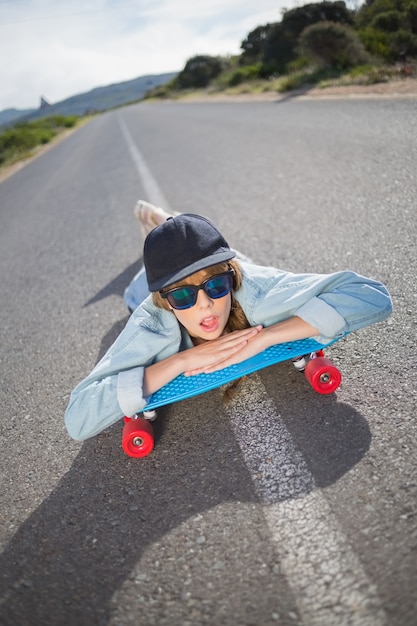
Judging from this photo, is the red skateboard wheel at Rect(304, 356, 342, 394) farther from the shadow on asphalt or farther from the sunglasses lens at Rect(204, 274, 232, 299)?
the sunglasses lens at Rect(204, 274, 232, 299)

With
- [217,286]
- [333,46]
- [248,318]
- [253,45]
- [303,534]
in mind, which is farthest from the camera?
[253,45]

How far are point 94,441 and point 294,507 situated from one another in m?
1.21

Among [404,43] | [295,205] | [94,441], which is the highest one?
[404,43]

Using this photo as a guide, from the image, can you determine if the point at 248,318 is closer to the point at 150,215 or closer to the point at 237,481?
the point at 237,481

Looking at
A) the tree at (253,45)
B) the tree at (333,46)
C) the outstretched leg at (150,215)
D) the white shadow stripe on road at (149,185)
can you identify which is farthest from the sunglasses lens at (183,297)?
the tree at (253,45)

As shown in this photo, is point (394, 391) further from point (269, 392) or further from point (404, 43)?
point (404, 43)

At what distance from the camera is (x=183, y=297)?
2.25 m

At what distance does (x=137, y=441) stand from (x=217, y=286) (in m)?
0.83

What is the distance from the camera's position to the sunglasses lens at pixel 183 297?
2.23 m

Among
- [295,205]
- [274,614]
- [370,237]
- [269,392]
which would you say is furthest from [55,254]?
[274,614]

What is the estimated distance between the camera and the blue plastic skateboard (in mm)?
2320

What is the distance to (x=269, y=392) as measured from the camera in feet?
8.30

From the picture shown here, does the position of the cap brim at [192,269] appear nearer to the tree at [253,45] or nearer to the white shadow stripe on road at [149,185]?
the white shadow stripe on road at [149,185]

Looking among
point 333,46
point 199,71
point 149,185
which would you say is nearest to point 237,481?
point 149,185
